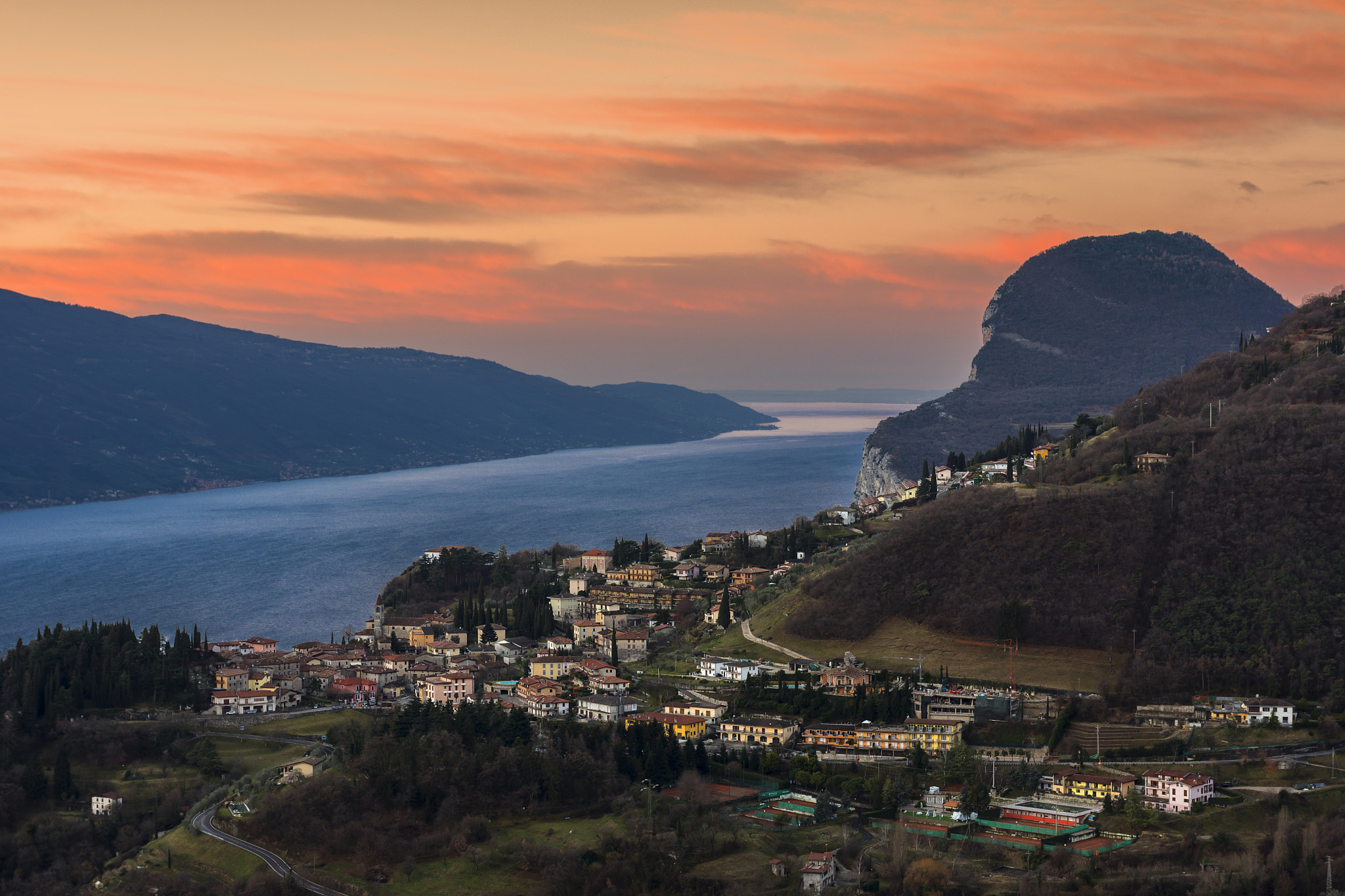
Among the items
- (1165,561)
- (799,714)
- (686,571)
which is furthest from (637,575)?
(1165,561)

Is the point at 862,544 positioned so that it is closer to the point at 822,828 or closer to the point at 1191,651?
the point at 1191,651

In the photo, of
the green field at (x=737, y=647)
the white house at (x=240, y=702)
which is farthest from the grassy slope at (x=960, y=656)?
the white house at (x=240, y=702)

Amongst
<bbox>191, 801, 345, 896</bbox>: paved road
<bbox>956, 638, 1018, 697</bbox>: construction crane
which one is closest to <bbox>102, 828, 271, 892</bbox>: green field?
<bbox>191, 801, 345, 896</bbox>: paved road

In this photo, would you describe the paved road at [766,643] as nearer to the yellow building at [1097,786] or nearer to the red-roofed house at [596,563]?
the yellow building at [1097,786]

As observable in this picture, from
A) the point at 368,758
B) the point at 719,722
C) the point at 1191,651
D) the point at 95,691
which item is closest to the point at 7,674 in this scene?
the point at 95,691

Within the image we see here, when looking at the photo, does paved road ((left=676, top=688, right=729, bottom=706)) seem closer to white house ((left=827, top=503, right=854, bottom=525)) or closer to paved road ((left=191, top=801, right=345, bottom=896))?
paved road ((left=191, top=801, right=345, bottom=896))

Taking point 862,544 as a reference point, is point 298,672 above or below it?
below

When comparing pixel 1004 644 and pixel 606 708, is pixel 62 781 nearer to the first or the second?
pixel 606 708
